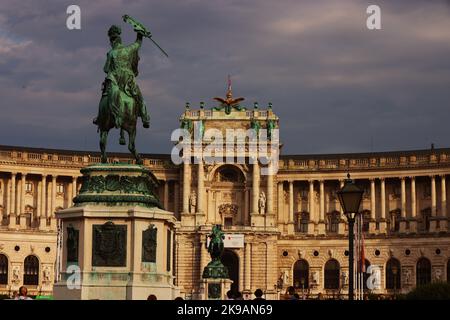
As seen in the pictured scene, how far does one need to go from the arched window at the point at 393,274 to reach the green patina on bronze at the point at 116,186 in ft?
304

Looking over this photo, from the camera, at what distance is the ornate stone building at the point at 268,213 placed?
13225 centimetres

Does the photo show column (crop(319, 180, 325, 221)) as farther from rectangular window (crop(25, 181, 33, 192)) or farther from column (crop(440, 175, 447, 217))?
rectangular window (crop(25, 181, 33, 192))

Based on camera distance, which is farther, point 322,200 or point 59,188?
point 322,200

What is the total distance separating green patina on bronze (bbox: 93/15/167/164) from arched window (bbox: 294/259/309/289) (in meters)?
93.8

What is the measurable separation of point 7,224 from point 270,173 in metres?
33.2

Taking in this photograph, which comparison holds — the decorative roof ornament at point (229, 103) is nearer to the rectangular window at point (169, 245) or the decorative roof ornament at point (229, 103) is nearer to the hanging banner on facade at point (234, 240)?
the hanging banner on facade at point (234, 240)

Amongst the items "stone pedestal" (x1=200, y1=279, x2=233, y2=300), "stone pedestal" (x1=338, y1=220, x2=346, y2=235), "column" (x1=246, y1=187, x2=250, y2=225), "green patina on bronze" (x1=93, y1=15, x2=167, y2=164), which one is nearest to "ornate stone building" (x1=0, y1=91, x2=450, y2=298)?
"stone pedestal" (x1=338, y1=220, x2=346, y2=235)

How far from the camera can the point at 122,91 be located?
148 ft

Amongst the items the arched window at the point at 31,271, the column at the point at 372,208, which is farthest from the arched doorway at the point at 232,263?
the arched window at the point at 31,271

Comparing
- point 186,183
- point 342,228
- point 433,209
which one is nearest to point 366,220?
point 342,228

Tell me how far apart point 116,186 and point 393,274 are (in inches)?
3704

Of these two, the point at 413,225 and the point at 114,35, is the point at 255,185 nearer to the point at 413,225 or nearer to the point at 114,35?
the point at 413,225

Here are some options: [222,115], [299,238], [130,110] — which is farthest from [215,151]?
[130,110]
